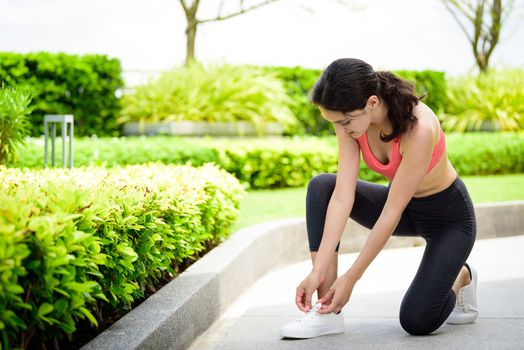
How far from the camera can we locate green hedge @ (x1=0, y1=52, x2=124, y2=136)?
11.3 metres

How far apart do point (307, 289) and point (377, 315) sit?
832 millimetres

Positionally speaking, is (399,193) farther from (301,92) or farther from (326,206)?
(301,92)

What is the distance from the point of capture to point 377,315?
12.4 ft

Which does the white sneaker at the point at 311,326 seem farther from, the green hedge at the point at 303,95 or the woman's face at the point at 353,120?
the green hedge at the point at 303,95

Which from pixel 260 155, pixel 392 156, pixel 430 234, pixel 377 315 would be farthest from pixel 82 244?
pixel 260 155

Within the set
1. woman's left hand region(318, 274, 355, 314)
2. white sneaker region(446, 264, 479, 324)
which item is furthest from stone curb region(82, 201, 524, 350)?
white sneaker region(446, 264, 479, 324)

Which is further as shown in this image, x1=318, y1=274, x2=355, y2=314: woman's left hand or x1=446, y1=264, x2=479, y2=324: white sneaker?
x1=446, y1=264, x2=479, y2=324: white sneaker

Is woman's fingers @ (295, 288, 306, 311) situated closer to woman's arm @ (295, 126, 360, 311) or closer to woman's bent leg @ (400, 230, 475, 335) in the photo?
woman's arm @ (295, 126, 360, 311)

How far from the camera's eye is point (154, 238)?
10.6ft

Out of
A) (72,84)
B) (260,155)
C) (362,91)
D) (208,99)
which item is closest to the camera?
(362,91)

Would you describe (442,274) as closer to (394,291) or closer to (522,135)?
(394,291)

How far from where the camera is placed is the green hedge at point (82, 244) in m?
2.14

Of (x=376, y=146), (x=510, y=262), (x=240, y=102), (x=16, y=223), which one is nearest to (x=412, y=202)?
(x=376, y=146)

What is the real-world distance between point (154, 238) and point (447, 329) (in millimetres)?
1532
